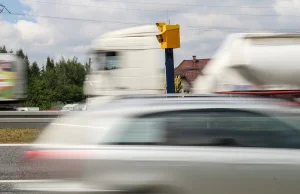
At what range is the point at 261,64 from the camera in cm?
1059

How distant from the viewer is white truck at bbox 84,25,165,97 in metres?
14.1

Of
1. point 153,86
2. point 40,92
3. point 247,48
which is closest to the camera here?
point 247,48

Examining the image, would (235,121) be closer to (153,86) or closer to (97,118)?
(97,118)

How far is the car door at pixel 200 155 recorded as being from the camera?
4.27m

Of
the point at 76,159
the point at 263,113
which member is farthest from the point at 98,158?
the point at 263,113

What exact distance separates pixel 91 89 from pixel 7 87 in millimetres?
4698

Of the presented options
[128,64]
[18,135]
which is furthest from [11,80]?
[128,64]

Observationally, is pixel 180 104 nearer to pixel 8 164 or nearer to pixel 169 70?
Answer: pixel 8 164

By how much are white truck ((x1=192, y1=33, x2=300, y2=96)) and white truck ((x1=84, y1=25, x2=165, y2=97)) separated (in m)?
3.47

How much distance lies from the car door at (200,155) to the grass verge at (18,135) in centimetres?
871

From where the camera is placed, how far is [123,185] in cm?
426

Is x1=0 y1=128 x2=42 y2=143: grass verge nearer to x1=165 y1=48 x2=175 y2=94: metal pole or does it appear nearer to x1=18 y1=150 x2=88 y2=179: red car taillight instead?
x1=165 y1=48 x2=175 y2=94: metal pole

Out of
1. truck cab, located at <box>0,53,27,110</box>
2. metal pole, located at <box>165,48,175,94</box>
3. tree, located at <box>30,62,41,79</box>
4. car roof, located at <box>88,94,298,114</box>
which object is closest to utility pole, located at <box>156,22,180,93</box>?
metal pole, located at <box>165,48,175,94</box>

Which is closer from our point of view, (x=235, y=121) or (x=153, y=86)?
(x=235, y=121)
